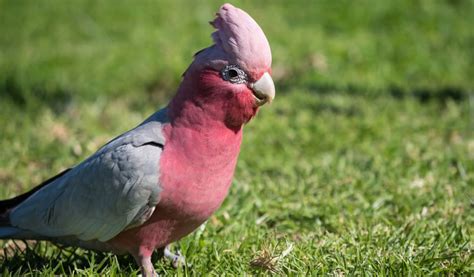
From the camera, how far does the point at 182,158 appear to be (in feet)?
9.39

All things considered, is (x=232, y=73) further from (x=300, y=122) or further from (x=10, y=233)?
A: (x=300, y=122)

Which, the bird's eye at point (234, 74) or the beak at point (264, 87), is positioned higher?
the bird's eye at point (234, 74)

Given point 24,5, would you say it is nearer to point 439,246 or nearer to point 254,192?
point 254,192

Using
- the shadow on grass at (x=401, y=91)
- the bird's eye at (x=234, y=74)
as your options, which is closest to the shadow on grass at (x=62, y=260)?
the bird's eye at (x=234, y=74)

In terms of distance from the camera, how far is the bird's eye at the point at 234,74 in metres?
2.82

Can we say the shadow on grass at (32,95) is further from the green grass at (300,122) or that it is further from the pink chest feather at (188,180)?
the pink chest feather at (188,180)

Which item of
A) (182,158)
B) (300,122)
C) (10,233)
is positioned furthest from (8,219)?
(300,122)

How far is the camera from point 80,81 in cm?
632

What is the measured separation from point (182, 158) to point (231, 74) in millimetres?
385

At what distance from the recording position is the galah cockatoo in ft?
9.25

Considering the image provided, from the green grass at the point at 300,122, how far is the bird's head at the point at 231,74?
658mm

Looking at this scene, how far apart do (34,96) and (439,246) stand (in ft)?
13.0

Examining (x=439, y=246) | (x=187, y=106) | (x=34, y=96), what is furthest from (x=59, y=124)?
(x=439, y=246)

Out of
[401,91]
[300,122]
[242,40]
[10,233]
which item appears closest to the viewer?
[242,40]
